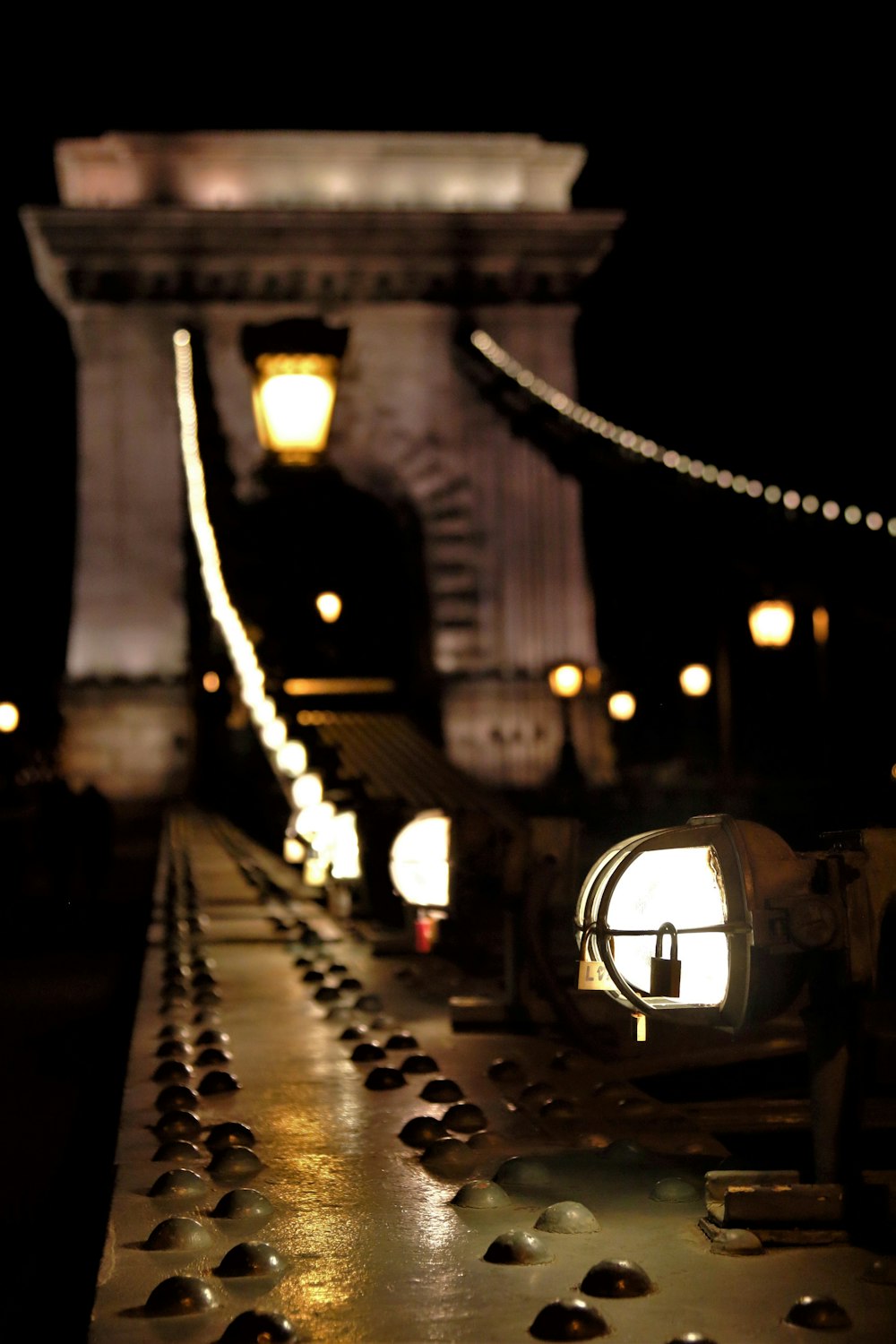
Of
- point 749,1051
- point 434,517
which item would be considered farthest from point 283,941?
point 434,517

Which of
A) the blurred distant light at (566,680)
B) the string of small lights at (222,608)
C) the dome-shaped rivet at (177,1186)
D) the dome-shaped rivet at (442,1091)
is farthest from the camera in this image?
the blurred distant light at (566,680)

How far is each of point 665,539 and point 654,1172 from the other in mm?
31623

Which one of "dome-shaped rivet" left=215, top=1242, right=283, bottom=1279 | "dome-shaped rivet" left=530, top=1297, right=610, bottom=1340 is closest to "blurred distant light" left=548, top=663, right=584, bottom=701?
"dome-shaped rivet" left=215, top=1242, right=283, bottom=1279

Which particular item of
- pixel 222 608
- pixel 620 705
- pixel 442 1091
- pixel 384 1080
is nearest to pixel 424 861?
pixel 384 1080

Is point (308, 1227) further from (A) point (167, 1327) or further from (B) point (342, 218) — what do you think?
(B) point (342, 218)

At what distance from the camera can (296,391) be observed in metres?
5.58

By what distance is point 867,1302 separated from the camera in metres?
2.93

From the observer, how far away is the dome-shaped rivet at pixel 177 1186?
369 centimetres

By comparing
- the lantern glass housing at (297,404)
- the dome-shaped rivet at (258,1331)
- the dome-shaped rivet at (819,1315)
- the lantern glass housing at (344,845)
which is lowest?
the dome-shaped rivet at (258,1331)

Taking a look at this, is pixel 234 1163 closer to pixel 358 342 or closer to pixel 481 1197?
pixel 481 1197

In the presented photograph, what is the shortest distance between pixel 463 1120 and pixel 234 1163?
0.65m

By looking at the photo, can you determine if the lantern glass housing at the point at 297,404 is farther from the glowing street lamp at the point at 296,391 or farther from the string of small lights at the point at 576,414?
the string of small lights at the point at 576,414

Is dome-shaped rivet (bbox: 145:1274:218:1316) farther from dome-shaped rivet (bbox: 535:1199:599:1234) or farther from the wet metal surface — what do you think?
dome-shaped rivet (bbox: 535:1199:599:1234)

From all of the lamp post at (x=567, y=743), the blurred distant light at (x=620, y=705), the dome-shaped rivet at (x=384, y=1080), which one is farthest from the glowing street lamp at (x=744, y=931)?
the blurred distant light at (x=620, y=705)
